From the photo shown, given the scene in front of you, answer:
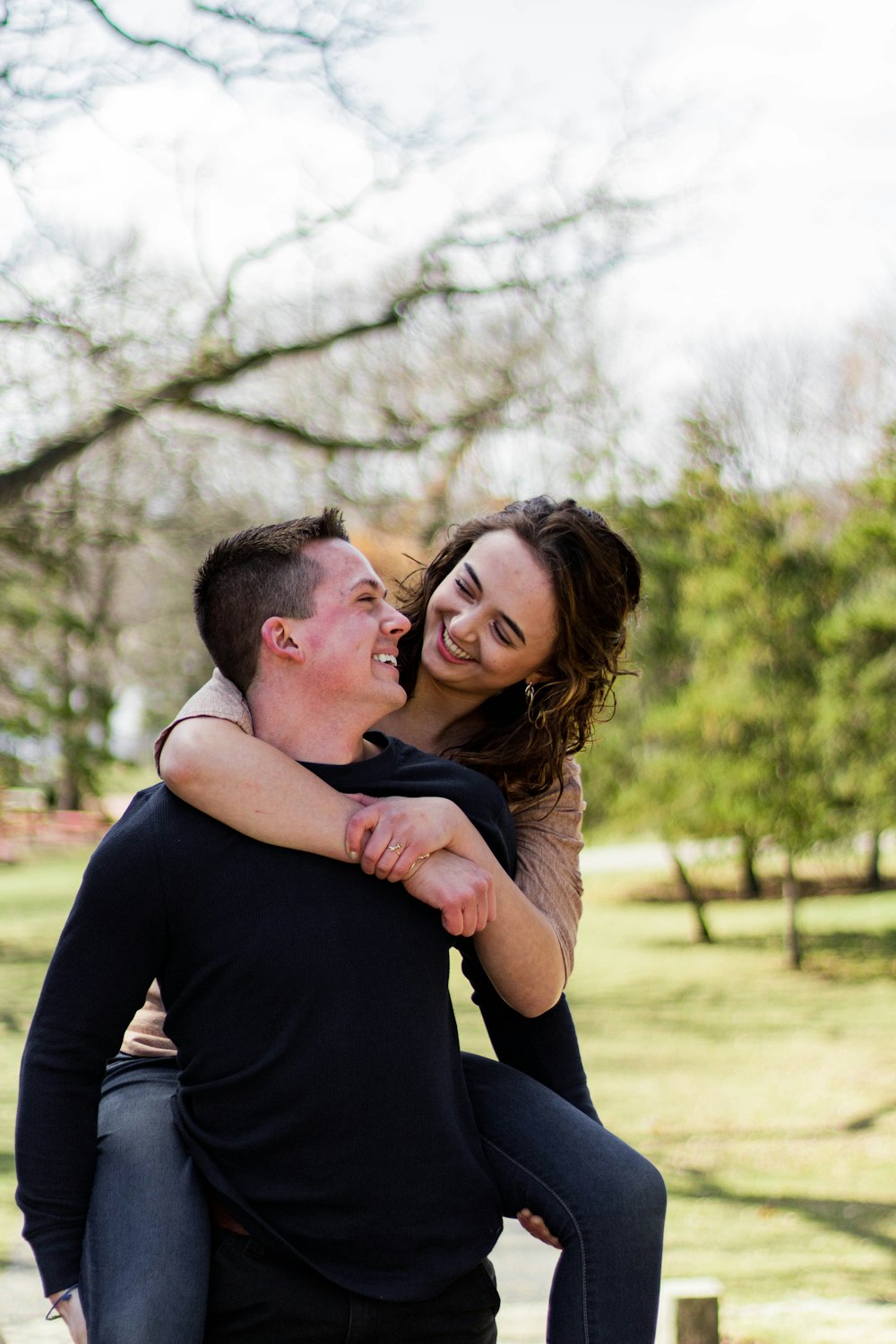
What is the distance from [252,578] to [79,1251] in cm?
99

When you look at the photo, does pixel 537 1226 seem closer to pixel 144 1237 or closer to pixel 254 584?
pixel 144 1237

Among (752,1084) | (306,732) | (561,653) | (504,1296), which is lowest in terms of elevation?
(752,1084)

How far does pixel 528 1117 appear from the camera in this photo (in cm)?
205

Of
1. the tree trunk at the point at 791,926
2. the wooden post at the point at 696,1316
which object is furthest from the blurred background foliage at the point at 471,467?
the wooden post at the point at 696,1316

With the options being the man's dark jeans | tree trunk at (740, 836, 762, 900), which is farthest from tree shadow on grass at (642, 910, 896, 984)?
the man's dark jeans

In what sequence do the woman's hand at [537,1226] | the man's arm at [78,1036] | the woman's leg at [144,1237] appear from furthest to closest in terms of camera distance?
the woman's hand at [537,1226]
the man's arm at [78,1036]
the woman's leg at [144,1237]

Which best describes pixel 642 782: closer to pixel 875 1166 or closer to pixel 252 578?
pixel 875 1166

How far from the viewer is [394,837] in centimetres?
188

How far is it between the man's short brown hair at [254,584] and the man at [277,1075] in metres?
→ 0.29

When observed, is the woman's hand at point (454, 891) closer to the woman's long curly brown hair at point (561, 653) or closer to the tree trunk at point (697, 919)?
the woman's long curly brown hair at point (561, 653)

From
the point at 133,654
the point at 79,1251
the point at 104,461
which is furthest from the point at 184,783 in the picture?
the point at 133,654

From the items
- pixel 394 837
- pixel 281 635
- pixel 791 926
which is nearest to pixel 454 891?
pixel 394 837

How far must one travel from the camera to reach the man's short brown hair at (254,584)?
6.79ft

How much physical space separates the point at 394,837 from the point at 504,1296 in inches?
124
